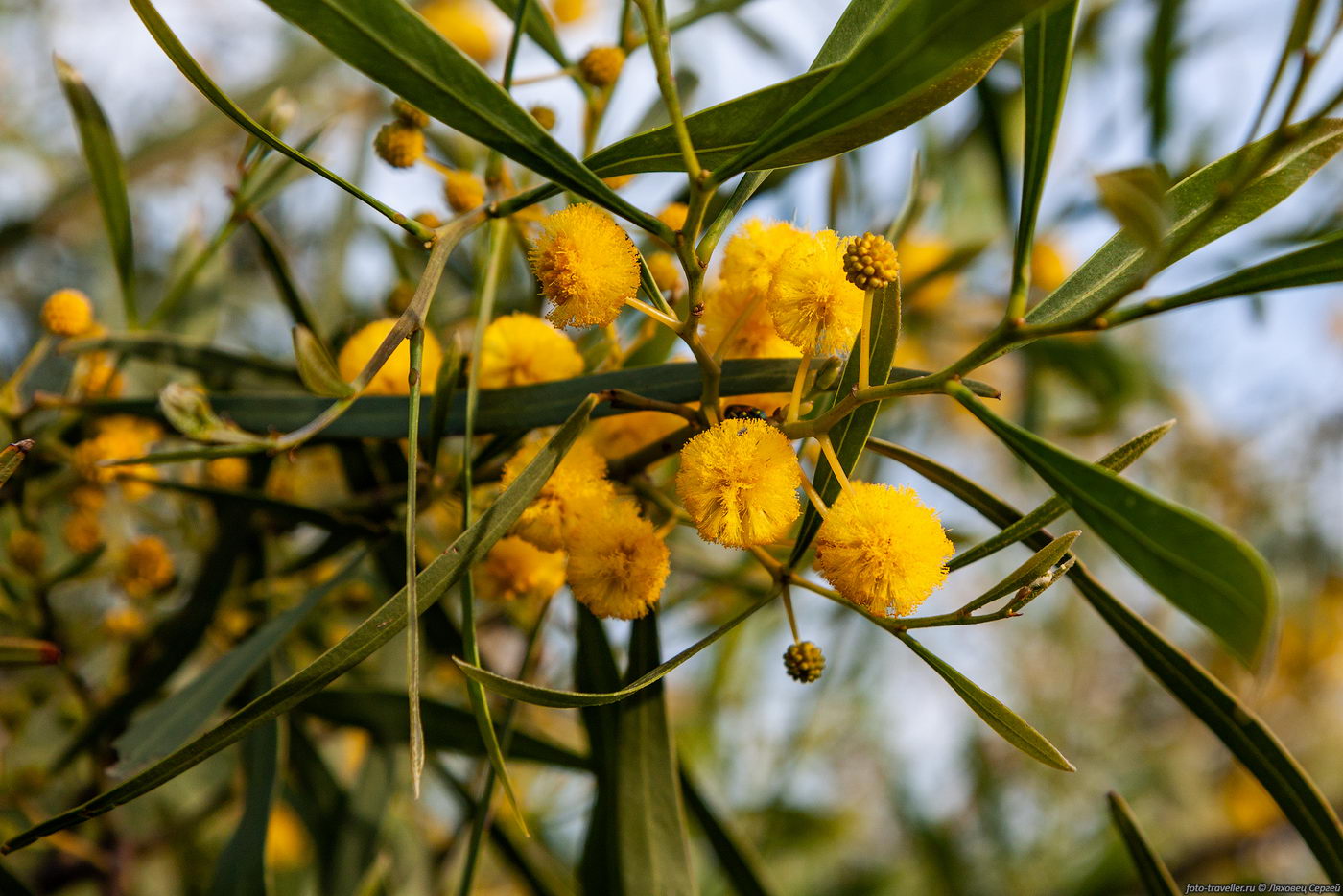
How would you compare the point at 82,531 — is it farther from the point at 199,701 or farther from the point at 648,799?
the point at 648,799

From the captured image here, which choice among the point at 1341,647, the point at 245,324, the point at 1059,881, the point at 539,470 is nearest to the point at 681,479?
the point at 539,470

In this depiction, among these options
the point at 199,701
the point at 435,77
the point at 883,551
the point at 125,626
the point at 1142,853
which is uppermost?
the point at 125,626

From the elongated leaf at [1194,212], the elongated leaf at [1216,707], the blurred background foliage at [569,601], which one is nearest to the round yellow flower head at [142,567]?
the blurred background foliage at [569,601]

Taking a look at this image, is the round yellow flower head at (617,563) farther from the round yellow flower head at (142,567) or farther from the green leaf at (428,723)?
the round yellow flower head at (142,567)

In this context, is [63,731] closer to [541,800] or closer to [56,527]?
[56,527]

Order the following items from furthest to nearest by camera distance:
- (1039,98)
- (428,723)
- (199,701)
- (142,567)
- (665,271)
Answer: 1. (142,567)
2. (428,723)
3. (665,271)
4. (199,701)
5. (1039,98)

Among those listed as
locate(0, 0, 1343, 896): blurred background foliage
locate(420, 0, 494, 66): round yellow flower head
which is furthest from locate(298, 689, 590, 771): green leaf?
locate(420, 0, 494, 66): round yellow flower head

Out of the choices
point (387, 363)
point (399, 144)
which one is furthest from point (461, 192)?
point (387, 363)
